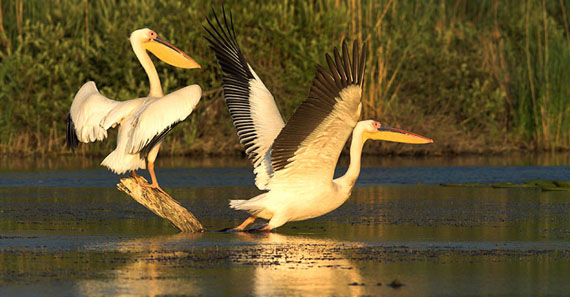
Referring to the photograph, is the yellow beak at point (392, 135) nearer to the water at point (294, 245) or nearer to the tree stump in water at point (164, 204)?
the water at point (294, 245)

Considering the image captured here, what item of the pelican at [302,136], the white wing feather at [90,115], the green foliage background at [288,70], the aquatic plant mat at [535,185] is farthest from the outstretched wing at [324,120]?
the green foliage background at [288,70]

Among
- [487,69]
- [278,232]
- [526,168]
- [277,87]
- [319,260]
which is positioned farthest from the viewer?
[487,69]

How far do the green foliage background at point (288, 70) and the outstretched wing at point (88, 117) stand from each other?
9.12 m

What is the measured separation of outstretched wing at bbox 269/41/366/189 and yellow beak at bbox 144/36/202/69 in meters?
1.99

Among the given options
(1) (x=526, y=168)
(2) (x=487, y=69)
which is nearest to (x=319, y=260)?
(1) (x=526, y=168)

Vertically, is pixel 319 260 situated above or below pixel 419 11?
below

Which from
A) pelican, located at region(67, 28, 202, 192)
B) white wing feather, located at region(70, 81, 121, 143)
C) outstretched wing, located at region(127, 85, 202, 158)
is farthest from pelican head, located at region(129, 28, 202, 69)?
outstretched wing, located at region(127, 85, 202, 158)

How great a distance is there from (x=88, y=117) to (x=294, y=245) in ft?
7.39

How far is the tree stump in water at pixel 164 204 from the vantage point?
8422 mm

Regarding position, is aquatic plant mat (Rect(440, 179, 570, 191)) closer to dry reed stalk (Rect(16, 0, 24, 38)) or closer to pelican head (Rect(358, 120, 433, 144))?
pelican head (Rect(358, 120, 433, 144))

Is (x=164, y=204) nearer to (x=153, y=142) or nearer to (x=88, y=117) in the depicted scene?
(x=153, y=142)

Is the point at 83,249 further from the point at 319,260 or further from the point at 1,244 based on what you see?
the point at 319,260

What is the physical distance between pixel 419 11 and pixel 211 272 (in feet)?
47.5

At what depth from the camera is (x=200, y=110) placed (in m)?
18.7
